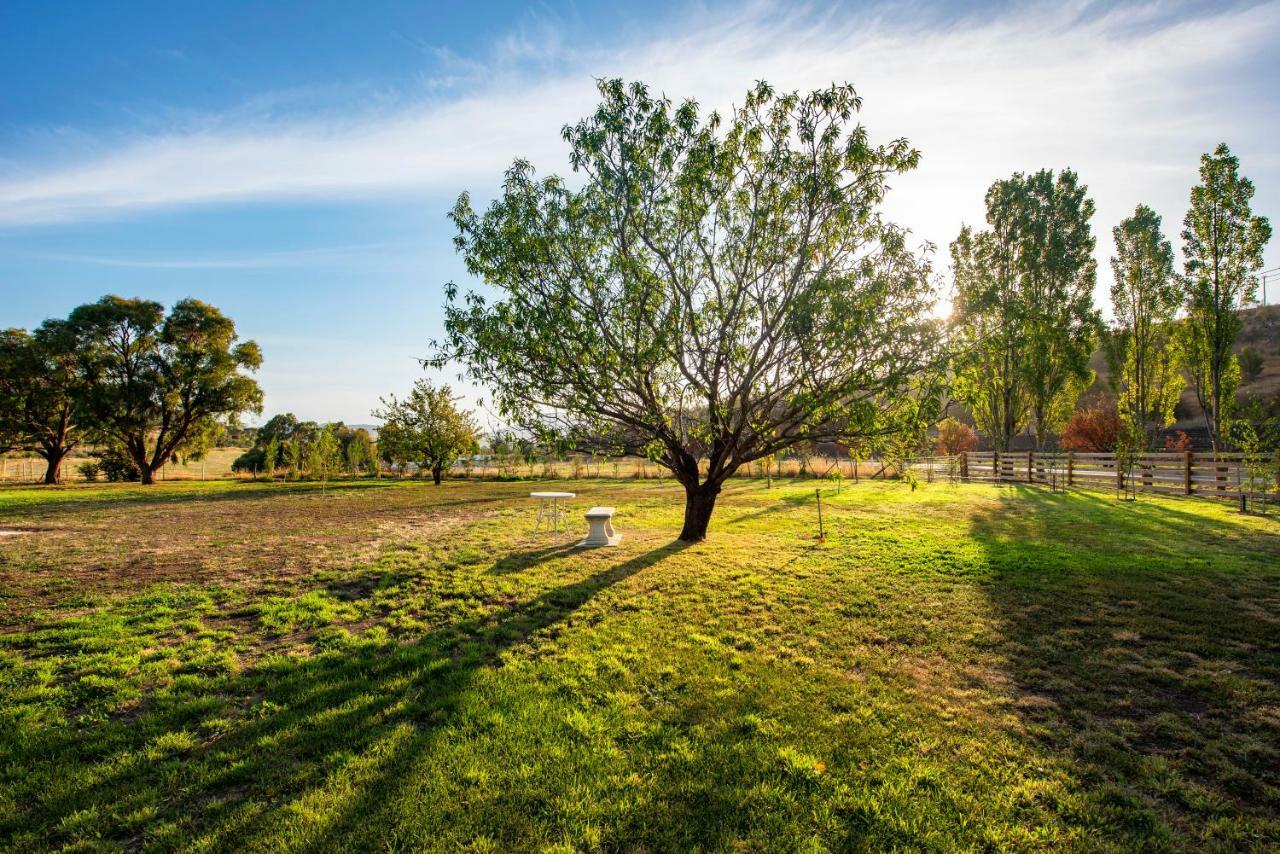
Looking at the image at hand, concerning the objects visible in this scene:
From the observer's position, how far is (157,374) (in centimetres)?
3209

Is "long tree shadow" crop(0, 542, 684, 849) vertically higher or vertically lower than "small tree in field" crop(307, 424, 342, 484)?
lower

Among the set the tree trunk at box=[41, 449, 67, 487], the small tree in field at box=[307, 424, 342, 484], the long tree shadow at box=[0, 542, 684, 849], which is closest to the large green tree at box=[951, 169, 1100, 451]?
the long tree shadow at box=[0, 542, 684, 849]

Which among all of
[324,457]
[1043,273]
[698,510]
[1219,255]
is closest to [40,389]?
[324,457]

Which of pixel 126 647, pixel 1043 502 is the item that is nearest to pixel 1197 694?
pixel 126 647

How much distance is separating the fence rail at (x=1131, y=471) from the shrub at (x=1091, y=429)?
2021cm

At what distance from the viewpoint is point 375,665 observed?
5172 mm

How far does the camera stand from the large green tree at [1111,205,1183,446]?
90.9 feet

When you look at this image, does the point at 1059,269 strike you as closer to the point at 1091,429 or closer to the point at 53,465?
the point at 1091,429

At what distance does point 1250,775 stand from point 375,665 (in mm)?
6805

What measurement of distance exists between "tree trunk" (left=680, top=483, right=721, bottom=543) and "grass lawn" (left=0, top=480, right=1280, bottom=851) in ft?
6.27

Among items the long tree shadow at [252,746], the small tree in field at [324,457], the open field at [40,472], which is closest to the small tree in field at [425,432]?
the small tree in field at [324,457]

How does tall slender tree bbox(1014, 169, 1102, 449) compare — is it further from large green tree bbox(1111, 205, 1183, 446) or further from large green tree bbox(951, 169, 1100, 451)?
large green tree bbox(1111, 205, 1183, 446)

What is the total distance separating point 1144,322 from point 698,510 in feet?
107

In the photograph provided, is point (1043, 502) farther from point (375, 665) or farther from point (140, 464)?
point (140, 464)
